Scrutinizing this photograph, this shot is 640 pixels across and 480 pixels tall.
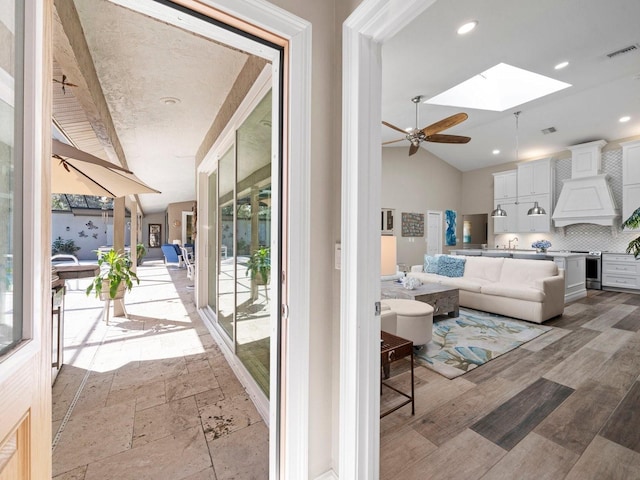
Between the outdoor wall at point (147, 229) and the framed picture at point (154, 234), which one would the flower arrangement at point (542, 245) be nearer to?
the outdoor wall at point (147, 229)

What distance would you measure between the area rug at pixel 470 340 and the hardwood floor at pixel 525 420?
0.13 metres

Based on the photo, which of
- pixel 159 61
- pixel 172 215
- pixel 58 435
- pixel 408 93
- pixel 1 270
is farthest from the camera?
pixel 172 215

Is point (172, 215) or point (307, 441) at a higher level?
point (172, 215)

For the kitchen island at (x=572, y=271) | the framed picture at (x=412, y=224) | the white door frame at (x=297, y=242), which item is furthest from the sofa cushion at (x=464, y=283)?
the white door frame at (x=297, y=242)

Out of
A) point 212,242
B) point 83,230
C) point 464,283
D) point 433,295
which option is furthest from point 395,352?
point 83,230

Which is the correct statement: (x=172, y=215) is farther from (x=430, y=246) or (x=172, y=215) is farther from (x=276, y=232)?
(x=276, y=232)

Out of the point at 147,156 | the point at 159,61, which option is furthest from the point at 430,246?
the point at 159,61

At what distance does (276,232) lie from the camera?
134cm

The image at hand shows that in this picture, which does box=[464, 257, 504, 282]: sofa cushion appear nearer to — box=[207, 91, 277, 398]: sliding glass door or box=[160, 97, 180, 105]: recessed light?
box=[207, 91, 277, 398]: sliding glass door

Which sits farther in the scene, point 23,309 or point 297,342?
point 297,342

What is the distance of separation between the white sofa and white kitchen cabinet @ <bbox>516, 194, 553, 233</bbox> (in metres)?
3.98

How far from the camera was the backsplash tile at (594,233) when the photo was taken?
6.65 m

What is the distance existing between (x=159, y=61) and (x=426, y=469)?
3176 mm

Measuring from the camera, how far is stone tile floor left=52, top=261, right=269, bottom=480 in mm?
1545
